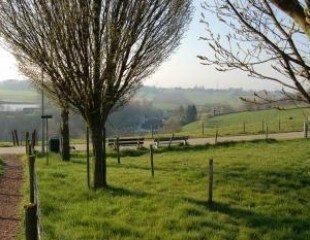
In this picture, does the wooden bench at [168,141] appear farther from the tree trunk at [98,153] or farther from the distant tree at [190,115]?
the distant tree at [190,115]

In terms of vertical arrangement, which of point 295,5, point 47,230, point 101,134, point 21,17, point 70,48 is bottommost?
point 47,230

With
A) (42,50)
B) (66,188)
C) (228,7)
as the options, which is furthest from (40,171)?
(228,7)

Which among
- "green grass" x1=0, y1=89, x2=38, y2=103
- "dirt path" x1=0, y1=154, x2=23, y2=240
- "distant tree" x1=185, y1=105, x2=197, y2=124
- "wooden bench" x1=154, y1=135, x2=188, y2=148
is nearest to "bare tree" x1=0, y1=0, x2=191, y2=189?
"dirt path" x1=0, y1=154, x2=23, y2=240

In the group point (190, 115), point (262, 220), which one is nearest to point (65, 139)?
point (262, 220)

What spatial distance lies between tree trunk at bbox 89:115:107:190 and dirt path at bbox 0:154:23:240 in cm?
222

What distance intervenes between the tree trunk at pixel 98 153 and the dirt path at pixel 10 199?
7.27ft

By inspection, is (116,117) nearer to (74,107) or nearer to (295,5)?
(74,107)

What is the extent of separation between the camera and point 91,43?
553 inches

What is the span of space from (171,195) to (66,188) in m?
3.14

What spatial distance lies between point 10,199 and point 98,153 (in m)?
2.91

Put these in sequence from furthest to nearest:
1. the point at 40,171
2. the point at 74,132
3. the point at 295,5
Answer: the point at 74,132, the point at 40,171, the point at 295,5

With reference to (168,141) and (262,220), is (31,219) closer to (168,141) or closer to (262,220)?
(262,220)

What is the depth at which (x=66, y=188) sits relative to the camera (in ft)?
49.9

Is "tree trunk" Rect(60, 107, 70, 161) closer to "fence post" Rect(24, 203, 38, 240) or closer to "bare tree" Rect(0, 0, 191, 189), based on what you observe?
"bare tree" Rect(0, 0, 191, 189)
